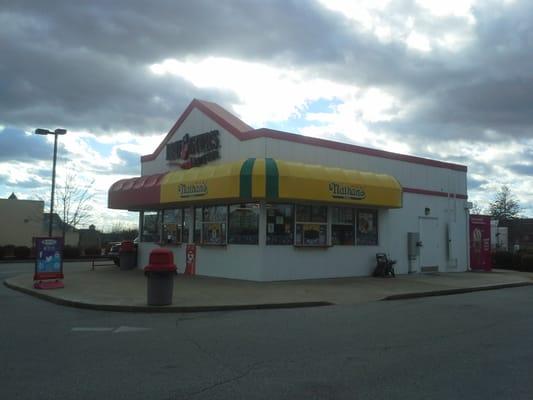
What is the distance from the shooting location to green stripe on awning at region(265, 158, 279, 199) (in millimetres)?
16938

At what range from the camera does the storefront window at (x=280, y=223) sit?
60.5 feet

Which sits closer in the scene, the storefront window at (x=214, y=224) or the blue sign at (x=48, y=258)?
the blue sign at (x=48, y=258)

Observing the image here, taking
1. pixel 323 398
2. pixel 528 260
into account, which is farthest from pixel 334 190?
pixel 528 260

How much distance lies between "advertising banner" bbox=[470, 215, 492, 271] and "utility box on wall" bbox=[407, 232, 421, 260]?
4763mm

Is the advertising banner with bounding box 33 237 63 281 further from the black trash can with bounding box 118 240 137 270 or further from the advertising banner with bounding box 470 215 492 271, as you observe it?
the advertising banner with bounding box 470 215 492 271

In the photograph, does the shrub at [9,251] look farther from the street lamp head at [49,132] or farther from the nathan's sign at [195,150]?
the nathan's sign at [195,150]

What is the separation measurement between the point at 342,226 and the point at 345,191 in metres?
1.88

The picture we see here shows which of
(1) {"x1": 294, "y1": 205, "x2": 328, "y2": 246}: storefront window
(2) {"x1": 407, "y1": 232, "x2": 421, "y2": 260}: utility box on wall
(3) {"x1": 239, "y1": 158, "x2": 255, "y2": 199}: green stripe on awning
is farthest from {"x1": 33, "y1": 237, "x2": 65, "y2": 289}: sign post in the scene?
(2) {"x1": 407, "y1": 232, "x2": 421, "y2": 260}: utility box on wall

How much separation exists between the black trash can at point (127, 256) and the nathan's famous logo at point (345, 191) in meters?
11.0

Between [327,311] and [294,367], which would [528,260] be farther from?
[294,367]

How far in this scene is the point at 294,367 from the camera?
288 inches

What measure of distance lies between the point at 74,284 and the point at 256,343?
35.7 feet

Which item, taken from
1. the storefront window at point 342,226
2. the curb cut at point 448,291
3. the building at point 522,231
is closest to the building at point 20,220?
the storefront window at point 342,226

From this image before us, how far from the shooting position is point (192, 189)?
19.2 m
